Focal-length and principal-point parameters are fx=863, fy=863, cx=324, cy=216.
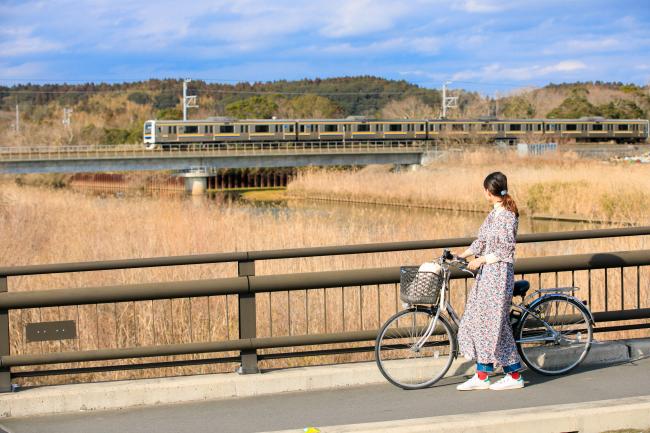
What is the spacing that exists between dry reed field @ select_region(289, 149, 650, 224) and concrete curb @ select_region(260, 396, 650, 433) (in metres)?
18.6

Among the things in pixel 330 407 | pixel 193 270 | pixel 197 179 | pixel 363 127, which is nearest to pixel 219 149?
pixel 197 179

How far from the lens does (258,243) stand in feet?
59.8

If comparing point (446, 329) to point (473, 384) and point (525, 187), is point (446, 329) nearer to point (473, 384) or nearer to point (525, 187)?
point (473, 384)

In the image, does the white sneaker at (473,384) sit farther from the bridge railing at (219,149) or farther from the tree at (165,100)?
the tree at (165,100)

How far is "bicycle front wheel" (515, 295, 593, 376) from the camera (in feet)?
23.9

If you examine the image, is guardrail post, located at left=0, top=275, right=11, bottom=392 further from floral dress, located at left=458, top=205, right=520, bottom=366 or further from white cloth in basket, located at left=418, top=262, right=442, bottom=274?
floral dress, located at left=458, top=205, right=520, bottom=366

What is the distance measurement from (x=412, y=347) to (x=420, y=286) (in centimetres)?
69

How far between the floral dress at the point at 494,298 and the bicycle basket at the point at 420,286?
400 mm

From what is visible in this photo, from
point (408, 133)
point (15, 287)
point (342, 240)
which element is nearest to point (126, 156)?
point (408, 133)

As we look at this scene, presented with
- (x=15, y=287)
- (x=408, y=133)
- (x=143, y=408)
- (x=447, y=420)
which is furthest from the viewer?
(x=408, y=133)

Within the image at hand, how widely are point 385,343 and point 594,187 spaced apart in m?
30.7

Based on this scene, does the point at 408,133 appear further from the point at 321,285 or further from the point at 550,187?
the point at 321,285

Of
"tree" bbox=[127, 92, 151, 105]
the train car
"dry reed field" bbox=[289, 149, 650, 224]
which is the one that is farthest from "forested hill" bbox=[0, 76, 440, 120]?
"dry reed field" bbox=[289, 149, 650, 224]

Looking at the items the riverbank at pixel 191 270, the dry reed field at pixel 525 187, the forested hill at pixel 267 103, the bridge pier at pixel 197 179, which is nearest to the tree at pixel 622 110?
the forested hill at pixel 267 103
